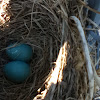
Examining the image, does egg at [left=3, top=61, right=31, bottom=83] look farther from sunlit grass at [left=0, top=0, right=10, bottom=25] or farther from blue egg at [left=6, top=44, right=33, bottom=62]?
sunlit grass at [left=0, top=0, right=10, bottom=25]

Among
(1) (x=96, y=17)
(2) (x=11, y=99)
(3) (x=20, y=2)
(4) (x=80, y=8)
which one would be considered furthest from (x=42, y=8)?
(2) (x=11, y=99)

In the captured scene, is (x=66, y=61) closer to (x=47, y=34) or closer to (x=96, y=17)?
(x=96, y=17)

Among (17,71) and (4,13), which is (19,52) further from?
(4,13)

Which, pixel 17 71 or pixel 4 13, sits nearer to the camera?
pixel 17 71

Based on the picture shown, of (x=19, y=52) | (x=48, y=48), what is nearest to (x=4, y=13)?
(x=19, y=52)

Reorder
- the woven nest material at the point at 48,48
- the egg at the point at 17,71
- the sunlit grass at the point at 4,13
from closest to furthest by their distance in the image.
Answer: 1. the woven nest material at the point at 48,48
2. the egg at the point at 17,71
3. the sunlit grass at the point at 4,13

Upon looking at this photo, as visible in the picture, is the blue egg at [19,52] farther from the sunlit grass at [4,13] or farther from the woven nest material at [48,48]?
the sunlit grass at [4,13]

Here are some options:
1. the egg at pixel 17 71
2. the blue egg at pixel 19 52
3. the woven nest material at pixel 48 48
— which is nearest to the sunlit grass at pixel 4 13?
the woven nest material at pixel 48 48
